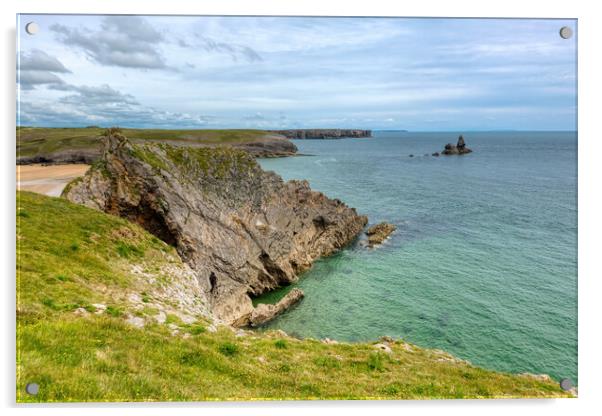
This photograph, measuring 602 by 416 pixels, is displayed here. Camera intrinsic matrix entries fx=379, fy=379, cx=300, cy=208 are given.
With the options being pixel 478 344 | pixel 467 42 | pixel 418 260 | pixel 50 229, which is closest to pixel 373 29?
pixel 467 42

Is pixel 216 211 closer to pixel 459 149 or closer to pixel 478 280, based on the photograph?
pixel 478 280

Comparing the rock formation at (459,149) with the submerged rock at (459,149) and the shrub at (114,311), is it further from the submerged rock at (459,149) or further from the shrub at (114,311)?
the shrub at (114,311)

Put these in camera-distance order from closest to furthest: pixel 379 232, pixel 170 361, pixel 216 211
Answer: pixel 170 361 < pixel 216 211 < pixel 379 232

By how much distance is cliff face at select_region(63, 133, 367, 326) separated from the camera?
2258 cm

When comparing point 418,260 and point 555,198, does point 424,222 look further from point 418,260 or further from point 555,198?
point 555,198

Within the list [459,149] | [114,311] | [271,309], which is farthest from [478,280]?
[459,149]

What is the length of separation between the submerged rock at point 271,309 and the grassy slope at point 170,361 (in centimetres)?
1263

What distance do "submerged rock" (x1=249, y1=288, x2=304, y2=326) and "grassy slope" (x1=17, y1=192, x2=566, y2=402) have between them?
497 inches

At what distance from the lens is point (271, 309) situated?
84.9 feet

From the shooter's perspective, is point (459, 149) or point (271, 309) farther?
point (459, 149)

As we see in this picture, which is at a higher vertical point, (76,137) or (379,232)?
(76,137)

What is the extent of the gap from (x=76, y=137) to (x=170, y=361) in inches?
1250

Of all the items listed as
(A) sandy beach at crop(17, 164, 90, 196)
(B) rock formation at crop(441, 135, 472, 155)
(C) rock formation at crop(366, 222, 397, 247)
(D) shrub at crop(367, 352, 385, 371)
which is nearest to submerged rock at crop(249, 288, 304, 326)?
(A) sandy beach at crop(17, 164, 90, 196)

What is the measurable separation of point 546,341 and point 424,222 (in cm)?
2996
